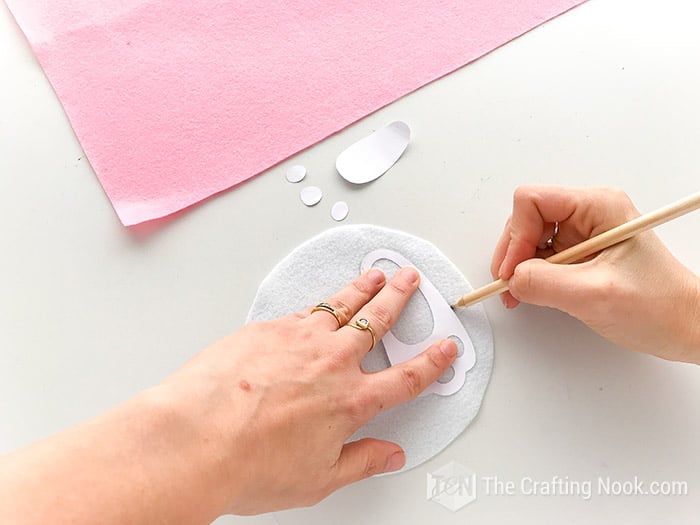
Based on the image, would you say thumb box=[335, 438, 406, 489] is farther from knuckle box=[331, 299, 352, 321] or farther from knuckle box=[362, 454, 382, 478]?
knuckle box=[331, 299, 352, 321]

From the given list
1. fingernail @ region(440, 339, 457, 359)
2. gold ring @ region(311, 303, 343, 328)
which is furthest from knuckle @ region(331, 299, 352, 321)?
fingernail @ region(440, 339, 457, 359)

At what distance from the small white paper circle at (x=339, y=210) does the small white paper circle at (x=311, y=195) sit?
21 millimetres

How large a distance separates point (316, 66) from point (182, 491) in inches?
19.8

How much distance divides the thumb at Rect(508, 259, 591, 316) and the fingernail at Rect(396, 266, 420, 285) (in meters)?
0.11

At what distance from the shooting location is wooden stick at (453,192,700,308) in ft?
1.65

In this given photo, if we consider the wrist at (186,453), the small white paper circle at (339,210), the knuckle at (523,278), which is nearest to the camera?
the wrist at (186,453)

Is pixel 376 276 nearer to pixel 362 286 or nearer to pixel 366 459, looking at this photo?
pixel 362 286

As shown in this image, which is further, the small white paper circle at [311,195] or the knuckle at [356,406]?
the small white paper circle at [311,195]

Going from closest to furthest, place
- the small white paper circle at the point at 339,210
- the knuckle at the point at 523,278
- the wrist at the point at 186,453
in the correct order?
the wrist at the point at 186,453 → the knuckle at the point at 523,278 → the small white paper circle at the point at 339,210

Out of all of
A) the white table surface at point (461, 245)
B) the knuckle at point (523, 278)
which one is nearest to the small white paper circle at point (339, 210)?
the white table surface at point (461, 245)

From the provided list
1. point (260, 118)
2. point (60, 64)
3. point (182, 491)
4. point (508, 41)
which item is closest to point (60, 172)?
point (60, 64)

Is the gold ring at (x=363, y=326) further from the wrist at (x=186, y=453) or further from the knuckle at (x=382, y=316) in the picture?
the wrist at (x=186, y=453)

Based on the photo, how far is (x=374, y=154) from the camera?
0.72 meters

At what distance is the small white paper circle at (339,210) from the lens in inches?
28.1
